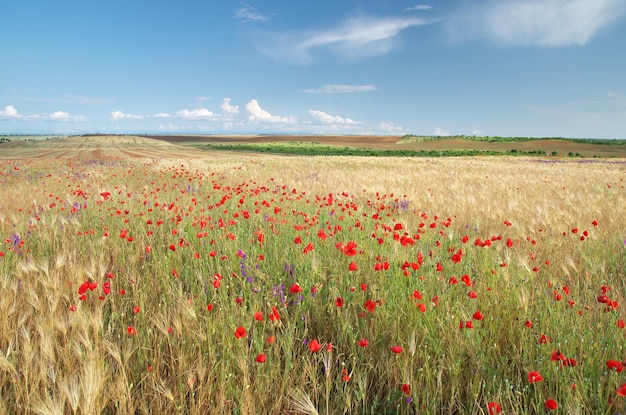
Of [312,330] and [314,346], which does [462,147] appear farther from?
[314,346]

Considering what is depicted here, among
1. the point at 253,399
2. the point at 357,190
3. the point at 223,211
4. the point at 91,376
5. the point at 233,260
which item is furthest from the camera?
the point at 357,190

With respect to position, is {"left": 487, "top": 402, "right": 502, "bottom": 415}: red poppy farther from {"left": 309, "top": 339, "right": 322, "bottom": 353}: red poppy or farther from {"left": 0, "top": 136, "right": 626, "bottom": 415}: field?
{"left": 309, "top": 339, "right": 322, "bottom": 353}: red poppy

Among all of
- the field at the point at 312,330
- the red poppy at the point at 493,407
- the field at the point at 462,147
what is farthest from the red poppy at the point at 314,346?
the field at the point at 462,147

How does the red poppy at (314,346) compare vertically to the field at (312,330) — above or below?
above

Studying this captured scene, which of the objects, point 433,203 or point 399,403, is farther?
point 433,203

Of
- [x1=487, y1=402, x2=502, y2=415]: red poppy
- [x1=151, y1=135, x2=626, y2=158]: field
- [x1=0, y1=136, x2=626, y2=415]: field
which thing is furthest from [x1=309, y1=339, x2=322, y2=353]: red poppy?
[x1=151, y1=135, x2=626, y2=158]: field

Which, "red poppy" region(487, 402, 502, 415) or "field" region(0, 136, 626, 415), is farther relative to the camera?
"field" region(0, 136, 626, 415)

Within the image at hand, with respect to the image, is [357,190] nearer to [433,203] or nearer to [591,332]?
[433,203]

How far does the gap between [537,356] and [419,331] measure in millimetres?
634

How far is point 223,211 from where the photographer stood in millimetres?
5816

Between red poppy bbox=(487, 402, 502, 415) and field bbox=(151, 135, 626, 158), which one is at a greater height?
field bbox=(151, 135, 626, 158)

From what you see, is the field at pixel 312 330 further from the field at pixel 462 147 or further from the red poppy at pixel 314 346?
the field at pixel 462 147

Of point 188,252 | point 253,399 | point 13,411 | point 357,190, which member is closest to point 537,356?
point 253,399

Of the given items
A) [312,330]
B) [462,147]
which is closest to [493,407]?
[312,330]
